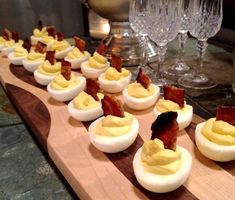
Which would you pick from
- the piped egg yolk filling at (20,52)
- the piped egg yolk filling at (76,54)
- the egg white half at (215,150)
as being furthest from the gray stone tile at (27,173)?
the piped egg yolk filling at (20,52)

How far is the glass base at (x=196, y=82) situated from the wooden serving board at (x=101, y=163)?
0.26 meters

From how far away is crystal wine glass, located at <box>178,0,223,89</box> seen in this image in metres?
1.17

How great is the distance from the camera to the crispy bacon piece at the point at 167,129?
0.68 m

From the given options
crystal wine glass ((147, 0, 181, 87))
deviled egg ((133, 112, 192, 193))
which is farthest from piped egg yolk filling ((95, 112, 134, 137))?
crystal wine glass ((147, 0, 181, 87))

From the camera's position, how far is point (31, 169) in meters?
0.81

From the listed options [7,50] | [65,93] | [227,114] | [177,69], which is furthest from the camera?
[7,50]

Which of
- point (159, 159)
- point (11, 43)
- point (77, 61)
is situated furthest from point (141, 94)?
point (11, 43)

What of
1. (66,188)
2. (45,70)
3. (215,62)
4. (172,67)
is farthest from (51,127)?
(215,62)

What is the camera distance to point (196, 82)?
1.24 metres

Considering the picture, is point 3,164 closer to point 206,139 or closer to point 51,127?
point 51,127

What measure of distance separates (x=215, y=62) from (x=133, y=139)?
796mm

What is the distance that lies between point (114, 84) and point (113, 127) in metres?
0.36

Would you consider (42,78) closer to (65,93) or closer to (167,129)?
(65,93)

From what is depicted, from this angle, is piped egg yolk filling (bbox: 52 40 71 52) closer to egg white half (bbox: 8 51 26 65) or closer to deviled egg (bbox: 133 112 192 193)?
egg white half (bbox: 8 51 26 65)
